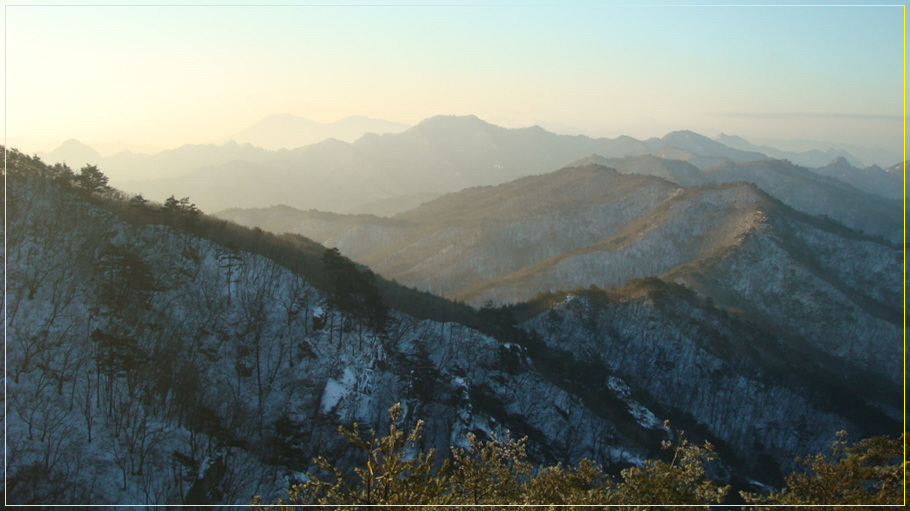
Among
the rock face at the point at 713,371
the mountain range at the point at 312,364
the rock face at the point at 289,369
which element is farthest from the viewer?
the rock face at the point at 713,371

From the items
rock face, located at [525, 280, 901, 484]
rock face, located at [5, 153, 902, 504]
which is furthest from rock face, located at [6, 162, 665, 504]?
rock face, located at [525, 280, 901, 484]

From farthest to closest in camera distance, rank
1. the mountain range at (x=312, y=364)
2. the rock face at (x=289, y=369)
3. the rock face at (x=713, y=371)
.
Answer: the rock face at (x=713, y=371) → the mountain range at (x=312, y=364) → the rock face at (x=289, y=369)

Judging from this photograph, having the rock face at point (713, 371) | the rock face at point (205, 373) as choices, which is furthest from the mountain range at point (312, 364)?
the rock face at point (713, 371)

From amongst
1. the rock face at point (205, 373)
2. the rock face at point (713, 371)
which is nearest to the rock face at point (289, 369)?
the rock face at point (205, 373)

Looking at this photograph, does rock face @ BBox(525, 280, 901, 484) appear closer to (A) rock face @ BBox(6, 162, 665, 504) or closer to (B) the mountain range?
(B) the mountain range

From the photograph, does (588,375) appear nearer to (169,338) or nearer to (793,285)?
(169,338)

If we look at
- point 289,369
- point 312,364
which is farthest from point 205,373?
point 312,364

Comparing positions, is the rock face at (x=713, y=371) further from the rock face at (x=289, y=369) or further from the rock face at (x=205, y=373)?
the rock face at (x=205, y=373)

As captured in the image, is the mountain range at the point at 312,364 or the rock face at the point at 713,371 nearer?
the mountain range at the point at 312,364

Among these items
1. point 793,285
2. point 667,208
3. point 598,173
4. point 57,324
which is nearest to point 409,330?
point 57,324
